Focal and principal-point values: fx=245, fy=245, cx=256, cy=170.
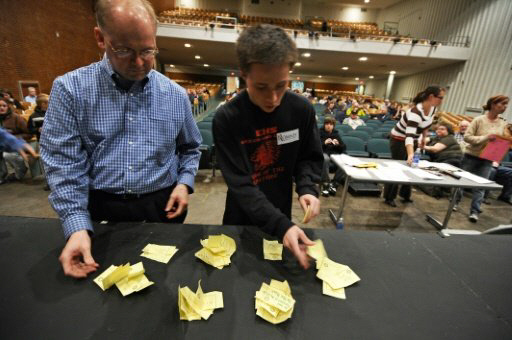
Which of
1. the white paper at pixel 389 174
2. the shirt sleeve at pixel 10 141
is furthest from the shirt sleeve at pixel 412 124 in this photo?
the shirt sleeve at pixel 10 141

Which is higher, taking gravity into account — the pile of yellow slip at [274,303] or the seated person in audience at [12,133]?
the pile of yellow slip at [274,303]

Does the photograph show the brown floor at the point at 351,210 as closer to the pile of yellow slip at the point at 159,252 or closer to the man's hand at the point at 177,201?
the man's hand at the point at 177,201

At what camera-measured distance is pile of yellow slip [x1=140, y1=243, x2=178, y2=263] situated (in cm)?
82

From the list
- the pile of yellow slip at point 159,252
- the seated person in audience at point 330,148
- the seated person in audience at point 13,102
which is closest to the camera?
the pile of yellow slip at point 159,252

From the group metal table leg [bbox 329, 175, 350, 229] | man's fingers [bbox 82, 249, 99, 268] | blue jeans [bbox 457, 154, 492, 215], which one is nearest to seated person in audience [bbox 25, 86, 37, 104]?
metal table leg [bbox 329, 175, 350, 229]

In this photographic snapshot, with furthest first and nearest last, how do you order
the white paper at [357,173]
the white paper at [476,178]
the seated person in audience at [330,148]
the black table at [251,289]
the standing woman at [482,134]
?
1. the seated person in audience at [330,148]
2. the standing woman at [482,134]
3. the white paper at [476,178]
4. the white paper at [357,173]
5. the black table at [251,289]

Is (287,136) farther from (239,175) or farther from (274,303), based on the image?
(274,303)

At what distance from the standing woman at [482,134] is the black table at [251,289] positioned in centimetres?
284

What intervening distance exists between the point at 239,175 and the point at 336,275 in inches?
19.6

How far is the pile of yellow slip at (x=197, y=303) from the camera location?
2.04ft

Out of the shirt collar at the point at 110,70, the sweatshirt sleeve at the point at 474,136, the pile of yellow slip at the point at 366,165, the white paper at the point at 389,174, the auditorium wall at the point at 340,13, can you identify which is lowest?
the white paper at the point at 389,174

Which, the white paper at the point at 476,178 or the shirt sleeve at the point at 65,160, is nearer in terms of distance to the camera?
the shirt sleeve at the point at 65,160

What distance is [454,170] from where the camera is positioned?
2.99m

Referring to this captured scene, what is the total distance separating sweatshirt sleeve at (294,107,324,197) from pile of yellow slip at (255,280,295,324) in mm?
462
